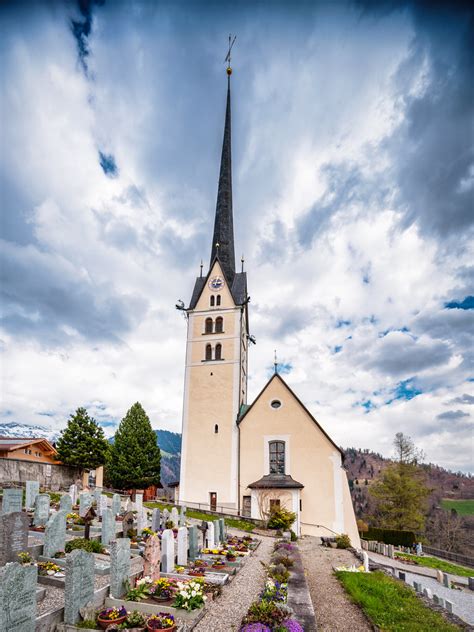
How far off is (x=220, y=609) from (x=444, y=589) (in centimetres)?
1425

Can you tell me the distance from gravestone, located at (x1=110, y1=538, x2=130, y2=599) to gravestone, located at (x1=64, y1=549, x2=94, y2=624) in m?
0.68

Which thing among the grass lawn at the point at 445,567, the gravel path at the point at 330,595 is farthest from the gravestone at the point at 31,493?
the grass lawn at the point at 445,567

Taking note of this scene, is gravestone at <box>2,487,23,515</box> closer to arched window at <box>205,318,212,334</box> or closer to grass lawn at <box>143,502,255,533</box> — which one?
grass lawn at <box>143,502,255,533</box>

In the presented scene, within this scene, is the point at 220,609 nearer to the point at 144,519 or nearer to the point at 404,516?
the point at 144,519

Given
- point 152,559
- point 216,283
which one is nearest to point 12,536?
point 152,559

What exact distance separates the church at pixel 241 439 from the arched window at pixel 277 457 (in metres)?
0.06

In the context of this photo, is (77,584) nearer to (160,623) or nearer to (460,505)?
(160,623)

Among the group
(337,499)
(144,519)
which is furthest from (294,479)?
(144,519)

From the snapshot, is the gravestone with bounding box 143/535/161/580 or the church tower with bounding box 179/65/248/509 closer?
the gravestone with bounding box 143/535/161/580

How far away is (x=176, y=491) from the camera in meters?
29.0

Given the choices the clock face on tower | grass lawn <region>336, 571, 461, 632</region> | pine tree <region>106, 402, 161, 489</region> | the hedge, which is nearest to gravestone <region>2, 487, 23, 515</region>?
grass lawn <region>336, 571, 461, 632</region>

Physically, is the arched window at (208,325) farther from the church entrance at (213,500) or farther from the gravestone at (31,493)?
the gravestone at (31,493)

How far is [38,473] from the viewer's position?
26531 mm

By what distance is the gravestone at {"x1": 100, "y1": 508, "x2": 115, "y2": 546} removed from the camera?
13094 mm
